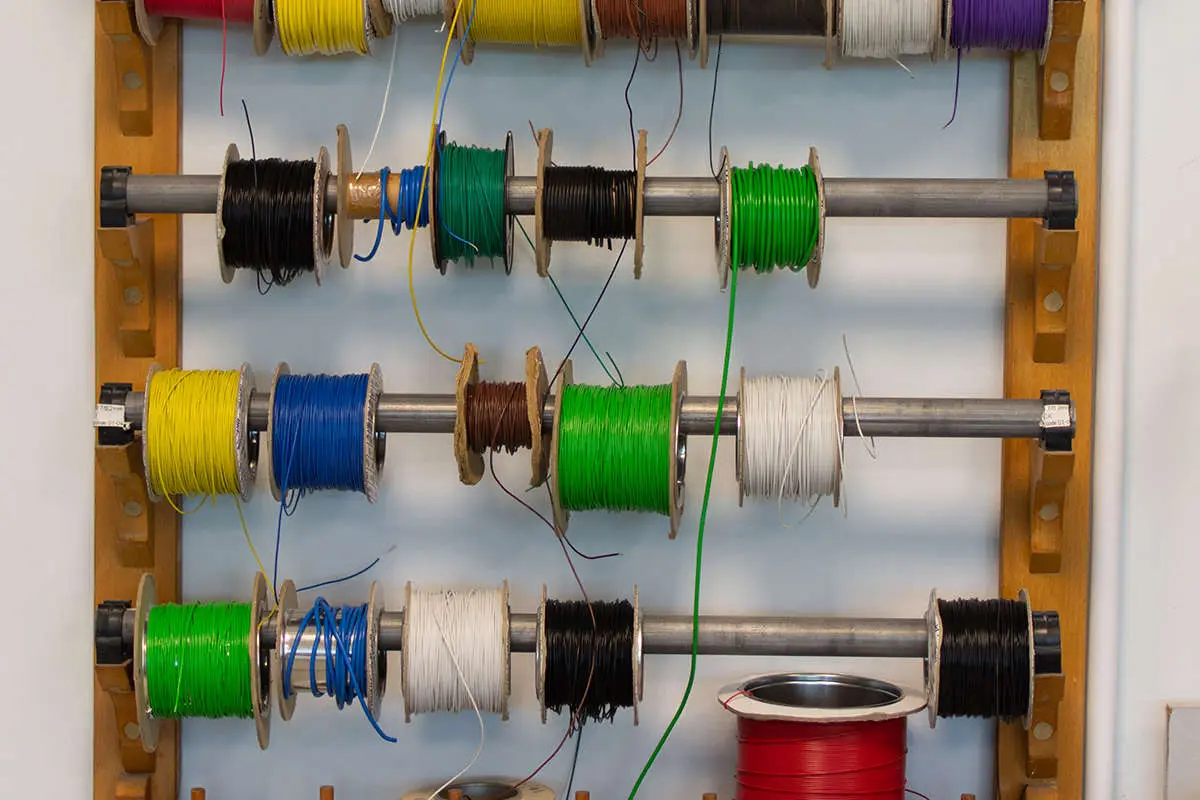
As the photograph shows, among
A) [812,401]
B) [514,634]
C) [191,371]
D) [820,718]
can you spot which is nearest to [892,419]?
[812,401]

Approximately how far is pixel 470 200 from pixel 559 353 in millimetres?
284

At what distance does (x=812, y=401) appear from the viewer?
1609 mm

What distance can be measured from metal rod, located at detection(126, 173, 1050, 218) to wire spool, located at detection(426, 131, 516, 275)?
23 millimetres

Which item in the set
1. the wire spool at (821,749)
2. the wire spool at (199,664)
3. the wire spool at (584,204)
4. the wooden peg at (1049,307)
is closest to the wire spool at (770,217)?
the wire spool at (584,204)

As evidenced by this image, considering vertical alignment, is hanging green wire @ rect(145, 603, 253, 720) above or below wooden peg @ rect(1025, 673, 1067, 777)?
above

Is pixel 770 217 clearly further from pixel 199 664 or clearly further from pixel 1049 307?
pixel 199 664

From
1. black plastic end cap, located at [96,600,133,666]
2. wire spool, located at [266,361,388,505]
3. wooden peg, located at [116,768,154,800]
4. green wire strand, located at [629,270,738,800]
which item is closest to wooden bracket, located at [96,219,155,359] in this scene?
wire spool, located at [266,361,388,505]

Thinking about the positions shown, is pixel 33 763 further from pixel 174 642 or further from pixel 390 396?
pixel 390 396

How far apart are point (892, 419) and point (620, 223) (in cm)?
43

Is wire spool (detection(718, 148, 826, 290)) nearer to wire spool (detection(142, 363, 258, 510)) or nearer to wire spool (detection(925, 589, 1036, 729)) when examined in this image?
wire spool (detection(925, 589, 1036, 729))

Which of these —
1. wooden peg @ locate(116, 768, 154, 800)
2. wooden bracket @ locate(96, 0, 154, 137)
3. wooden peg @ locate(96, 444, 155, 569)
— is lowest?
wooden peg @ locate(116, 768, 154, 800)

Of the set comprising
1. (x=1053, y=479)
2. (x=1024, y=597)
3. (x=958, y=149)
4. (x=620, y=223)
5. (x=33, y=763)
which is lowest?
(x=33, y=763)

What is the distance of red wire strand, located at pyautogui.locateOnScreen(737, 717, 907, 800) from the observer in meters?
1.60

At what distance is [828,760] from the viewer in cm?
160
